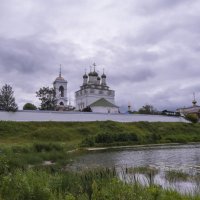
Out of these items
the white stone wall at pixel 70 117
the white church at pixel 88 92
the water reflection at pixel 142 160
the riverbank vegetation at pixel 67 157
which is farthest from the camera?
the white church at pixel 88 92

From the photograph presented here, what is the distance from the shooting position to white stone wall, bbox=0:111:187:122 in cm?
4542

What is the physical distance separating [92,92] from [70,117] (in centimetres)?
3607

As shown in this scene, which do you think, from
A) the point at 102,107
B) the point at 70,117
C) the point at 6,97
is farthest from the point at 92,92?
the point at 70,117

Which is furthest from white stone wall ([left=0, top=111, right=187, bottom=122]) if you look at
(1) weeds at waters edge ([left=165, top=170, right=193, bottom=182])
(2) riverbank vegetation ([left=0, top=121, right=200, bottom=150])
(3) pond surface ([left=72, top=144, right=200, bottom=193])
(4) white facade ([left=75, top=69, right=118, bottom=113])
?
(1) weeds at waters edge ([left=165, top=170, right=193, bottom=182])

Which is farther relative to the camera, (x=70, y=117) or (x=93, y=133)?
(x=70, y=117)

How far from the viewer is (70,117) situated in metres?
50.1

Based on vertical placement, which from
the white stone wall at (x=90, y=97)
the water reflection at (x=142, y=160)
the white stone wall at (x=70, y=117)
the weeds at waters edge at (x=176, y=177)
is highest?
the white stone wall at (x=90, y=97)

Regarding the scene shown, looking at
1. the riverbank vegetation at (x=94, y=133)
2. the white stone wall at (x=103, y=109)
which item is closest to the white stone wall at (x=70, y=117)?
the riverbank vegetation at (x=94, y=133)

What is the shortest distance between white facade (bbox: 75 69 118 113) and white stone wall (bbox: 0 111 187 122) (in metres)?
28.1

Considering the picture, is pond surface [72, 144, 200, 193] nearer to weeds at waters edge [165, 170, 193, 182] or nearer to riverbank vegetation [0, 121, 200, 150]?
weeds at waters edge [165, 170, 193, 182]

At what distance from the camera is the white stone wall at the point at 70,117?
149 feet

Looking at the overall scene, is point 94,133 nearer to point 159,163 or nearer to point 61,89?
point 159,163

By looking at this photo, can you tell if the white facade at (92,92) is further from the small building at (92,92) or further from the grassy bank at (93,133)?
the grassy bank at (93,133)

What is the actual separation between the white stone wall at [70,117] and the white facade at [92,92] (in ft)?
92.0
